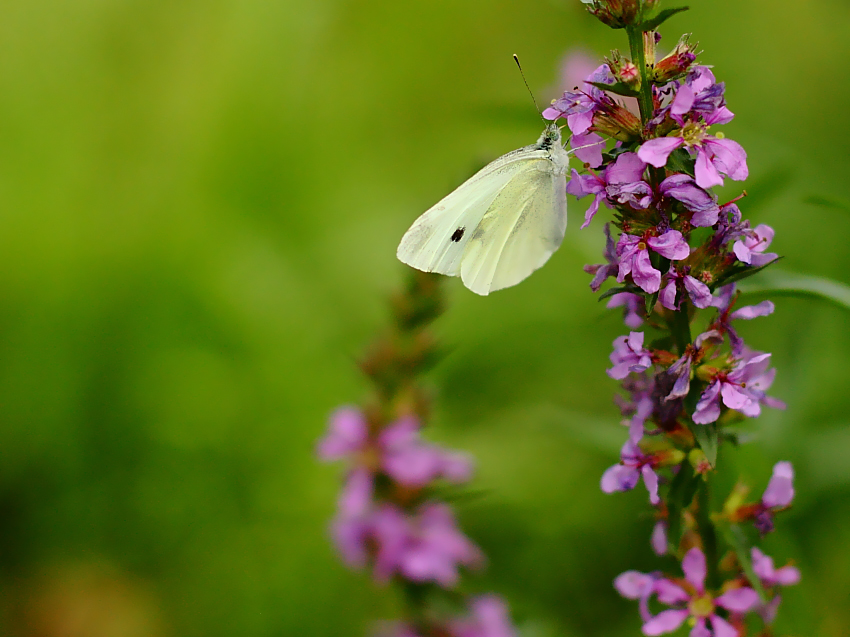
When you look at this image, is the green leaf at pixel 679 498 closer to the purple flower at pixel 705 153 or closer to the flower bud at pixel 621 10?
the purple flower at pixel 705 153

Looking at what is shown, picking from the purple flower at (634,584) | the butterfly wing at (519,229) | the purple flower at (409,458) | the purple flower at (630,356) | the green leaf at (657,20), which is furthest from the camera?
the purple flower at (409,458)

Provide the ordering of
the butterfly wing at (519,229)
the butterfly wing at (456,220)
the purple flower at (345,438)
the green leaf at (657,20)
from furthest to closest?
the purple flower at (345,438) → the butterfly wing at (456,220) → the butterfly wing at (519,229) → the green leaf at (657,20)

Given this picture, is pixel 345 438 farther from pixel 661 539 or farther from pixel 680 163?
pixel 680 163

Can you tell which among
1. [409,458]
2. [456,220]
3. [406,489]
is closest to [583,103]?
[456,220]

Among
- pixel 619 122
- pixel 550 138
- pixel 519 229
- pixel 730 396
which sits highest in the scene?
pixel 550 138

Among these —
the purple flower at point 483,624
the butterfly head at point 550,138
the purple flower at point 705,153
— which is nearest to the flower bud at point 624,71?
the purple flower at point 705,153

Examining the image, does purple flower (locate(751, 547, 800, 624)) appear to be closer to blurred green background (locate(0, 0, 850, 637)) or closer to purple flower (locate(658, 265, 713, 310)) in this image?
purple flower (locate(658, 265, 713, 310))
